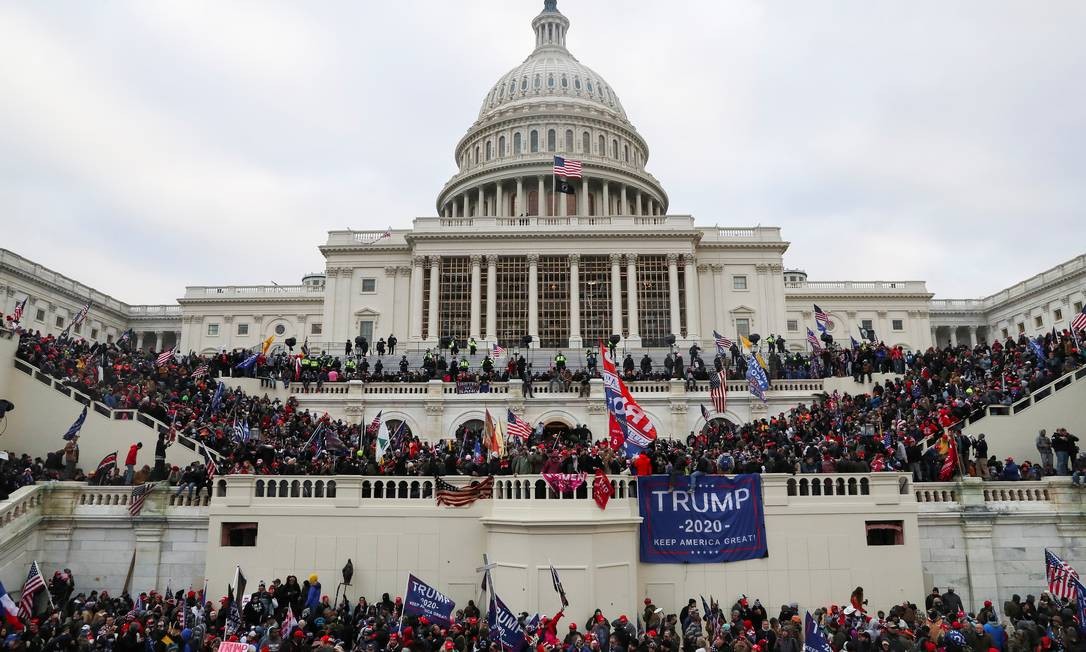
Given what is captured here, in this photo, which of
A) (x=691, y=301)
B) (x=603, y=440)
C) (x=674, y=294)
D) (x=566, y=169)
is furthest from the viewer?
(x=674, y=294)

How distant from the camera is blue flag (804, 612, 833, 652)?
44.4 ft

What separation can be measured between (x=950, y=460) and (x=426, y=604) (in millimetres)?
14647

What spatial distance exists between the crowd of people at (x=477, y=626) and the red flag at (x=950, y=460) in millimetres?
3213

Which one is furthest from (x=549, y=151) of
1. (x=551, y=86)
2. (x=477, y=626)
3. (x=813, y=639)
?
(x=813, y=639)

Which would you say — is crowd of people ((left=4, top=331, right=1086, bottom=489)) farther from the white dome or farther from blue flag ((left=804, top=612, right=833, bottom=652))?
the white dome

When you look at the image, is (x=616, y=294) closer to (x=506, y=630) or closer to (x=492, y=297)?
(x=492, y=297)

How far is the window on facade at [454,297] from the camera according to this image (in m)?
62.9

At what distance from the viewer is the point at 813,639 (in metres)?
13.7

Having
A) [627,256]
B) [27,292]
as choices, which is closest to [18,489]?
[627,256]

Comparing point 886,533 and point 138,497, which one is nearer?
point 886,533

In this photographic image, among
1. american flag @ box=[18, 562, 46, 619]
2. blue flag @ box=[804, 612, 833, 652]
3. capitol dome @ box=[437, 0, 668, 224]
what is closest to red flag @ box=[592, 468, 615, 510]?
blue flag @ box=[804, 612, 833, 652]

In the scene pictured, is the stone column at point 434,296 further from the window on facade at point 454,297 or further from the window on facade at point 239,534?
the window on facade at point 239,534

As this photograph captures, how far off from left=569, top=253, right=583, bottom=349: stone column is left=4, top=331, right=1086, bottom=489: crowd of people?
25761mm

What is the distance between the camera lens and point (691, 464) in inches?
829
